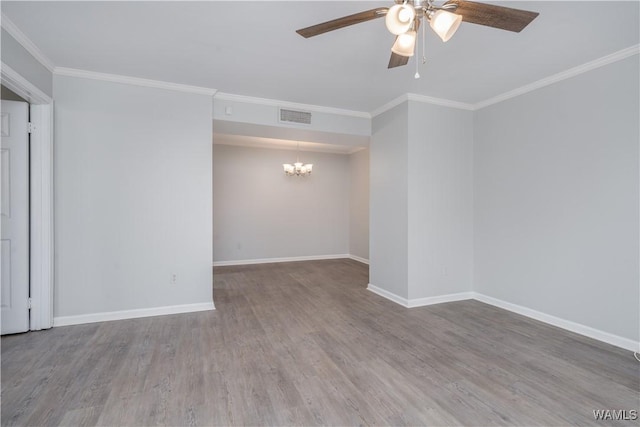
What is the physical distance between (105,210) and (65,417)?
220 cm

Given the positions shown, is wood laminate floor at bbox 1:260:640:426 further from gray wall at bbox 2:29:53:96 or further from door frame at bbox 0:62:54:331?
gray wall at bbox 2:29:53:96

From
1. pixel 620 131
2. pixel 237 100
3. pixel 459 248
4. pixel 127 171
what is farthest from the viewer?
pixel 459 248

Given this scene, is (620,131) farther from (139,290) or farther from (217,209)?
(217,209)

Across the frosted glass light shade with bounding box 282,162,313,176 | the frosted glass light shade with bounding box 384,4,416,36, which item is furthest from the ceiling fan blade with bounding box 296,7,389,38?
the frosted glass light shade with bounding box 282,162,313,176

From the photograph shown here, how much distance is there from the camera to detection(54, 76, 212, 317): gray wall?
3.35 metres

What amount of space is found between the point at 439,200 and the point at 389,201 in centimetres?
67

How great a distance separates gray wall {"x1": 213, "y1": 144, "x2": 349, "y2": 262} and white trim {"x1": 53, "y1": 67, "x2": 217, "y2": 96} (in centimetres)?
310

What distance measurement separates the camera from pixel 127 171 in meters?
3.55

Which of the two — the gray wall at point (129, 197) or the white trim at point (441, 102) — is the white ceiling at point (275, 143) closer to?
the white trim at point (441, 102)

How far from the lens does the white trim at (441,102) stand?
4023 millimetres

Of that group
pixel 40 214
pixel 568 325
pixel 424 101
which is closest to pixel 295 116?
pixel 424 101

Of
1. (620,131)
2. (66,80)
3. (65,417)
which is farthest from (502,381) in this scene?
(66,80)

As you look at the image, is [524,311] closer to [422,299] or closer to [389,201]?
[422,299]

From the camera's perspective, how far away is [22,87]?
2734 millimetres
